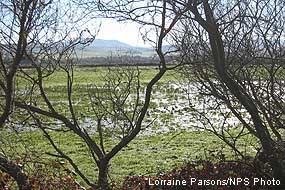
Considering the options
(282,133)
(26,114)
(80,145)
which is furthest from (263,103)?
(80,145)

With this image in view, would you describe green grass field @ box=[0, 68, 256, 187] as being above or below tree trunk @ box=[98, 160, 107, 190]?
below

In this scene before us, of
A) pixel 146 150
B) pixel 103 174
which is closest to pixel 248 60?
pixel 103 174

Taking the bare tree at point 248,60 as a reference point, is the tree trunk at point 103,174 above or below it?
below

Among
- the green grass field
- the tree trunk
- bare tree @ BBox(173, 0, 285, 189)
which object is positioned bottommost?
the green grass field

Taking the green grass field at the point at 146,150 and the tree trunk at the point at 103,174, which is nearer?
the tree trunk at the point at 103,174

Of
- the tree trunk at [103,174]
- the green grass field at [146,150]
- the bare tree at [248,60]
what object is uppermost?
the bare tree at [248,60]

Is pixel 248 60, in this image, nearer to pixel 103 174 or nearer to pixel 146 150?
pixel 103 174

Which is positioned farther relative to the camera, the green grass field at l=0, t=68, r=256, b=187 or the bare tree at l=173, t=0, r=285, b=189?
the green grass field at l=0, t=68, r=256, b=187

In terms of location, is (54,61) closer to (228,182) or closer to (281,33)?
(228,182)

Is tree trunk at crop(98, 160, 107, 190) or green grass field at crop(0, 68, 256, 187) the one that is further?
green grass field at crop(0, 68, 256, 187)

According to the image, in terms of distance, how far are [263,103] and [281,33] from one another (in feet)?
3.33

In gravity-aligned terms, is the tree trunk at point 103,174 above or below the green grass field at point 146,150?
above

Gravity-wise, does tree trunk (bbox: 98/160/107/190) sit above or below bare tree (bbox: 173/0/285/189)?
below

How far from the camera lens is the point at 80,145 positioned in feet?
41.9
